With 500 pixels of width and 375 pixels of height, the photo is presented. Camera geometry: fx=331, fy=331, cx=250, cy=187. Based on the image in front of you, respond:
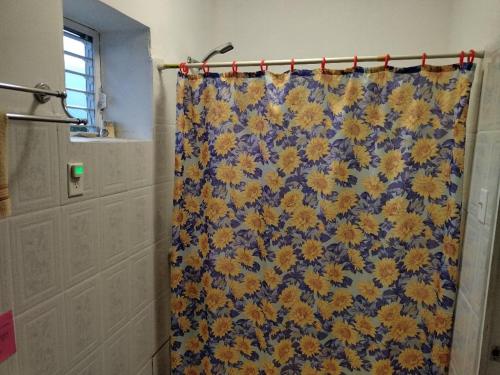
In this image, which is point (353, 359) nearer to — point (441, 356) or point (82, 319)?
point (441, 356)

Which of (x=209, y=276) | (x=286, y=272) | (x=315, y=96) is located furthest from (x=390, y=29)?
(x=209, y=276)

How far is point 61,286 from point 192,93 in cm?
96

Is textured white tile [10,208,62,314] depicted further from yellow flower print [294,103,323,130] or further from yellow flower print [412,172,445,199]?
yellow flower print [412,172,445,199]

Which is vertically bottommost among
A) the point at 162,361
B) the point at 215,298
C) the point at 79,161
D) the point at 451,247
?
the point at 162,361

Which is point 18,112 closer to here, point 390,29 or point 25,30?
point 25,30

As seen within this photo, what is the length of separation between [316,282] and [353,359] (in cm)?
39

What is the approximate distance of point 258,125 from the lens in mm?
1484

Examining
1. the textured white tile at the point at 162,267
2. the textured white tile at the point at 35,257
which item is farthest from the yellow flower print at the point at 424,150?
the textured white tile at the point at 35,257

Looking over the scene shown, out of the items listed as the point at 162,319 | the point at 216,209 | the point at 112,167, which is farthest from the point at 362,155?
the point at 162,319

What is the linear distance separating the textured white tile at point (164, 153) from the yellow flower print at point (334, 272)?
34.4 inches

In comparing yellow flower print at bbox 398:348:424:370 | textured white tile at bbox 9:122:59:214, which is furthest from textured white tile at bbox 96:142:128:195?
yellow flower print at bbox 398:348:424:370

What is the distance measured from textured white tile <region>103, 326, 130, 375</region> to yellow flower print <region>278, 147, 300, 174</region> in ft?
3.10

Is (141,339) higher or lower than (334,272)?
lower

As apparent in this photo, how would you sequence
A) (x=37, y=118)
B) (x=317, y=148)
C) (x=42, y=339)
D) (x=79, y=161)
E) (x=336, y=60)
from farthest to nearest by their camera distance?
1. (x=317, y=148)
2. (x=336, y=60)
3. (x=79, y=161)
4. (x=42, y=339)
5. (x=37, y=118)
